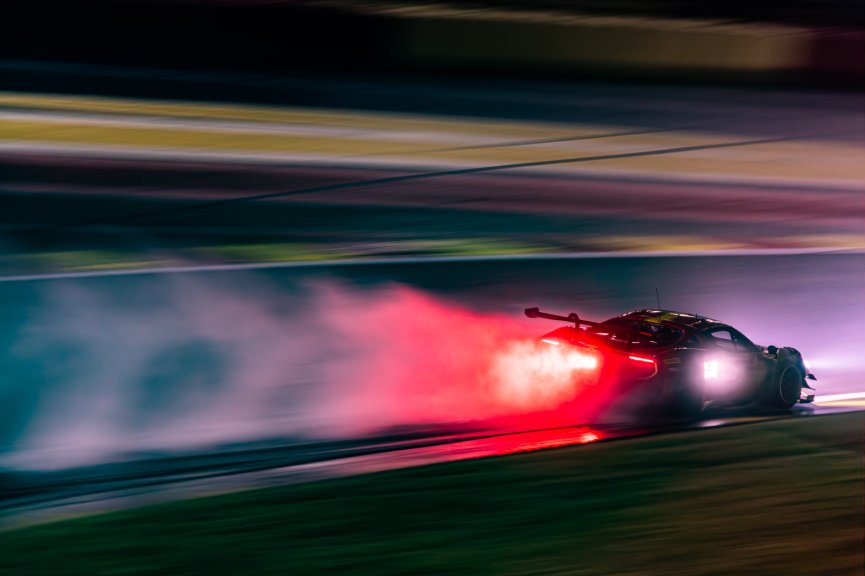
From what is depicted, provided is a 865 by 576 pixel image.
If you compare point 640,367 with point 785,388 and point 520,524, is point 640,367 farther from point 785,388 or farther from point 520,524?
point 520,524

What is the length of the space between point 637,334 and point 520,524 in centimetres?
280

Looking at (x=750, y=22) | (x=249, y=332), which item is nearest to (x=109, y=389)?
(x=249, y=332)

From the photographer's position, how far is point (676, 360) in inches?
345

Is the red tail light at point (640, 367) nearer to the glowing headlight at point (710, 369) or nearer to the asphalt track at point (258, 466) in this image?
the asphalt track at point (258, 466)

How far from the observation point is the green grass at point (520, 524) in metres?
5.82

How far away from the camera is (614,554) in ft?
19.6

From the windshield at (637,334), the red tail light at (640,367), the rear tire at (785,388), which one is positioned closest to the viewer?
the red tail light at (640,367)

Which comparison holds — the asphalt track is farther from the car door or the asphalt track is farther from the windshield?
the windshield

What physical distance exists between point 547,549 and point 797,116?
58.5 ft

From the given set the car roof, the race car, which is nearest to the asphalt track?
the race car

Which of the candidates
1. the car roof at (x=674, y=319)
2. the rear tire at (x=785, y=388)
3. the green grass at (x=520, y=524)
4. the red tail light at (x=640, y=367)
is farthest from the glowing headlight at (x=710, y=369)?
the green grass at (x=520, y=524)

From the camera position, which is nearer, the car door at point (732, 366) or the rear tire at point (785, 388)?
the car door at point (732, 366)

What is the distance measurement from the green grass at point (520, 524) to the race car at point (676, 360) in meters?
0.83

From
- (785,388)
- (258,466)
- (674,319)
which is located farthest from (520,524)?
(785,388)
